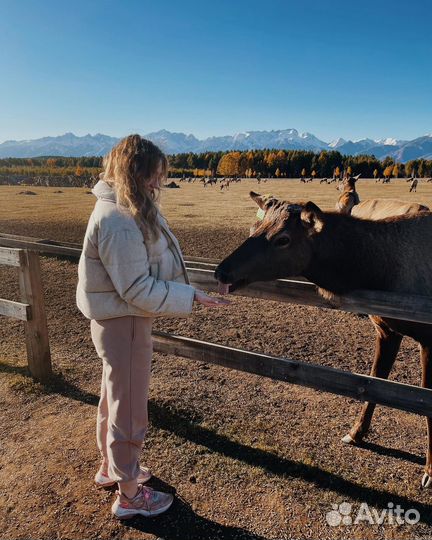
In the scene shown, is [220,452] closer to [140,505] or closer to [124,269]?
[140,505]

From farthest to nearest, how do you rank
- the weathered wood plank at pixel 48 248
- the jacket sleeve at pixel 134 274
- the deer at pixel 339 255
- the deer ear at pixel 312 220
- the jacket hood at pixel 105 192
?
the weathered wood plank at pixel 48 248, the deer ear at pixel 312 220, the deer at pixel 339 255, the jacket hood at pixel 105 192, the jacket sleeve at pixel 134 274

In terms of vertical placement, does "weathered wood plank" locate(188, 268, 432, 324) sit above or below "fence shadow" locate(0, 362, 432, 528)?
above

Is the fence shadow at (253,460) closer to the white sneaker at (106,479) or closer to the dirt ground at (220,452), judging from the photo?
the dirt ground at (220,452)

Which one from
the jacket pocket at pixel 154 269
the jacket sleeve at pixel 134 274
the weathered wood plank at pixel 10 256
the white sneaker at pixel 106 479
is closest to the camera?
the jacket sleeve at pixel 134 274

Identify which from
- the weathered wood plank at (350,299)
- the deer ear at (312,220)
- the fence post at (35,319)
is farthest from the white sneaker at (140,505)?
the fence post at (35,319)

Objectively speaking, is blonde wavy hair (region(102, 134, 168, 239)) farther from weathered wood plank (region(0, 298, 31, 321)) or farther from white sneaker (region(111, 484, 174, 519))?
weathered wood plank (region(0, 298, 31, 321))

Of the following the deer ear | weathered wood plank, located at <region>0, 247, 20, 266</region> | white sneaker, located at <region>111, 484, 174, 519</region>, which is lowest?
white sneaker, located at <region>111, 484, 174, 519</region>

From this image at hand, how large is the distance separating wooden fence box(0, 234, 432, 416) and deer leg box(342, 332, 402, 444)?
0.84 meters

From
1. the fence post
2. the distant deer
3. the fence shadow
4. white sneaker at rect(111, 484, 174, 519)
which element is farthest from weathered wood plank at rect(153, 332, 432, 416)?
the distant deer

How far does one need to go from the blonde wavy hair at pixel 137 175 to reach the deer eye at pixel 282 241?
1066 mm

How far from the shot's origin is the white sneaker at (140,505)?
3.22 metres

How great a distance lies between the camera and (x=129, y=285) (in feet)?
8.75

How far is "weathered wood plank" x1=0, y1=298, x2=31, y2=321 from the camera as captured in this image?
17.7 ft

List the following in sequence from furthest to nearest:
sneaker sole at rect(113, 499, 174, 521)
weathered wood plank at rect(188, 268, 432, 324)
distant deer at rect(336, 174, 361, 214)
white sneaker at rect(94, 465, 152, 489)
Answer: distant deer at rect(336, 174, 361, 214) → white sneaker at rect(94, 465, 152, 489) → sneaker sole at rect(113, 499, 174, 521) → weathered wood plank at rect(188, 268, 432, 324)
